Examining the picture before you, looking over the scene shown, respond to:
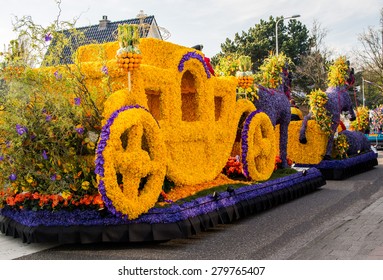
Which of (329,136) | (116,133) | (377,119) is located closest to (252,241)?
(116,133)

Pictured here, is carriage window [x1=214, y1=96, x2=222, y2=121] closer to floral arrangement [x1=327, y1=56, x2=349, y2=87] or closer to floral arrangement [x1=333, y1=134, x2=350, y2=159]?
floral arrangement [x1=333, y1=134, x2=350, y2=159]

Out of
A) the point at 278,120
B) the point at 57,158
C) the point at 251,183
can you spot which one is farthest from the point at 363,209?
the point at 57,158

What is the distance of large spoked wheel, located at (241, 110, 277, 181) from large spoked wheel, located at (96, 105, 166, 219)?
3099 millimetres

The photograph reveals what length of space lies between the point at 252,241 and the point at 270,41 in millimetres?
25337

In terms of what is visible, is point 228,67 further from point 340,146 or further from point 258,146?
point 340,146

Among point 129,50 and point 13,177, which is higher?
point 129,50

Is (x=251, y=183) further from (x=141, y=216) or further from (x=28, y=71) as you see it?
(x=28, y=71)

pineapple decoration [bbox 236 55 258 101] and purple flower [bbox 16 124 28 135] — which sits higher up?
pineapple decoration [bbox 236 55 258 101]

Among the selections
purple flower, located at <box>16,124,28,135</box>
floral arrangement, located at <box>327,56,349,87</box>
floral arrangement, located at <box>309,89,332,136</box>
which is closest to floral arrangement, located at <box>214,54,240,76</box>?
floral arrangement, located at <box>309,89,332,136</box>

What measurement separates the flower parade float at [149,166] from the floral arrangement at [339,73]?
629 cm

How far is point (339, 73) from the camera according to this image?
15.5m

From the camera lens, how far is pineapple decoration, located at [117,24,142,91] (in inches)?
284

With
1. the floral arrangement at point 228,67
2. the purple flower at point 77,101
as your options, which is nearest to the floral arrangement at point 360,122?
the floral arrangement at point 228,67

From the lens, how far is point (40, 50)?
302 inches
